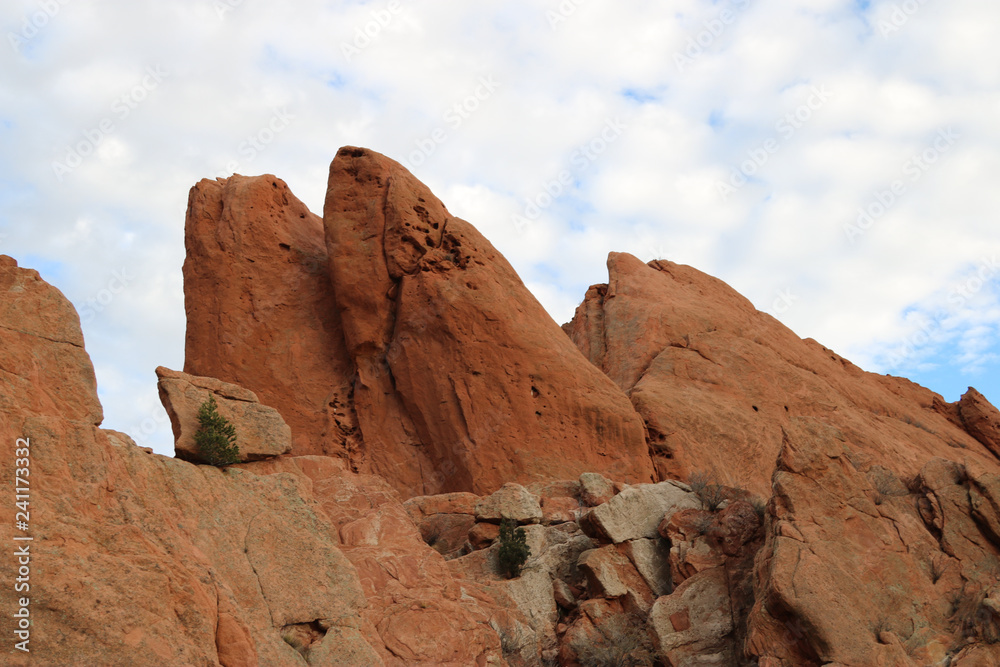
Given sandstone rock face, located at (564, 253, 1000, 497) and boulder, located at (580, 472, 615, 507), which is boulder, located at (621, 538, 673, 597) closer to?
boulder, located at (580, 472, 615, 507)

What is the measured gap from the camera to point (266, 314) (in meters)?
24.0

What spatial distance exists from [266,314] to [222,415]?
11320 millimetres

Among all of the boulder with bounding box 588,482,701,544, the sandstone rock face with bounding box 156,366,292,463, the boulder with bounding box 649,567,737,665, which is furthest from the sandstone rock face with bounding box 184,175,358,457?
the boulder with bounding box 649,567,737,665

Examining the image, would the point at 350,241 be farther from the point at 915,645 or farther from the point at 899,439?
the point at 899,439

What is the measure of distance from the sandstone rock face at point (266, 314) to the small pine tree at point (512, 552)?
7570 mm

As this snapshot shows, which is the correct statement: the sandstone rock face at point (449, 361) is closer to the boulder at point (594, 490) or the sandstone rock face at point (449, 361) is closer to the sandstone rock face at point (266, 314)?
the sandstone rock face at point (266, 314)

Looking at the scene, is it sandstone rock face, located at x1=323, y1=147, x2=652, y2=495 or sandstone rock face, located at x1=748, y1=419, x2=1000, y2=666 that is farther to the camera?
sandstone rock face, located at x1=323, y1=147, x2=652, y2=495

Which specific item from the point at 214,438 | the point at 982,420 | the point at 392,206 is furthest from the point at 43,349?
the point at 982,420

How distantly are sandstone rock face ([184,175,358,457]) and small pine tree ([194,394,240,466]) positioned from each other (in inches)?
375

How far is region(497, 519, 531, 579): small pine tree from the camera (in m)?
15.6

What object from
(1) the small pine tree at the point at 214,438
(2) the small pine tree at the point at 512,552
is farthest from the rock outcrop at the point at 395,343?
(1) the small pine tree at the point at 214,438

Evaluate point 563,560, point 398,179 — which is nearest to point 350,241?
point 398,179

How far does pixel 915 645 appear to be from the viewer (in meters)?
12.1

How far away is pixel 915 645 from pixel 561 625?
588 centimetres
